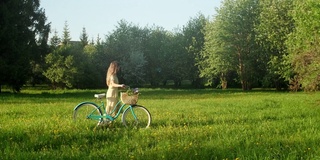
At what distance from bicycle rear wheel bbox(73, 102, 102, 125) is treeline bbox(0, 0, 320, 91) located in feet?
38.1

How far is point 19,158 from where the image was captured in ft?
22.6

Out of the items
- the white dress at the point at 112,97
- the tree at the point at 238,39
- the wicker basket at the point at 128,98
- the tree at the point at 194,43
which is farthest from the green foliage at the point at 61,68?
the wicker basket at the point at 128,98

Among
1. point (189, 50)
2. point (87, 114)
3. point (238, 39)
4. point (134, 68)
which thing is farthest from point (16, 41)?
point (189, 50)

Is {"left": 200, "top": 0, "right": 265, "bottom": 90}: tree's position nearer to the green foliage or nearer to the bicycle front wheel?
the green foliage

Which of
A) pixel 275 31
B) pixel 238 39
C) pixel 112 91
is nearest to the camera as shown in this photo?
pixel 112 91

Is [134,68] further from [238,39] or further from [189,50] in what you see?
[238,39]

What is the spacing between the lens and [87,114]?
12.3 metres

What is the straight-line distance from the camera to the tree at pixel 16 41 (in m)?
34.6

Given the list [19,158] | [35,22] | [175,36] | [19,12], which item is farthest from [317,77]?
[175,36]

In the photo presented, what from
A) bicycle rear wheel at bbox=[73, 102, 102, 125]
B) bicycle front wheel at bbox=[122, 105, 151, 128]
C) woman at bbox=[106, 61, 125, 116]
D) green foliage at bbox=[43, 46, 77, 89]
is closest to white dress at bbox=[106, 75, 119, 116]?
woman at bbox=[106, 61, 125, 116]

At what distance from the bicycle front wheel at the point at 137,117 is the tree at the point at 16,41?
25.4 meters

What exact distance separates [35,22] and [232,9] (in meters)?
26.1

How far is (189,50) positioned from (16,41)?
119ft

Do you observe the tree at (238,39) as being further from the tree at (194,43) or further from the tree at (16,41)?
the tree at (16,41)
